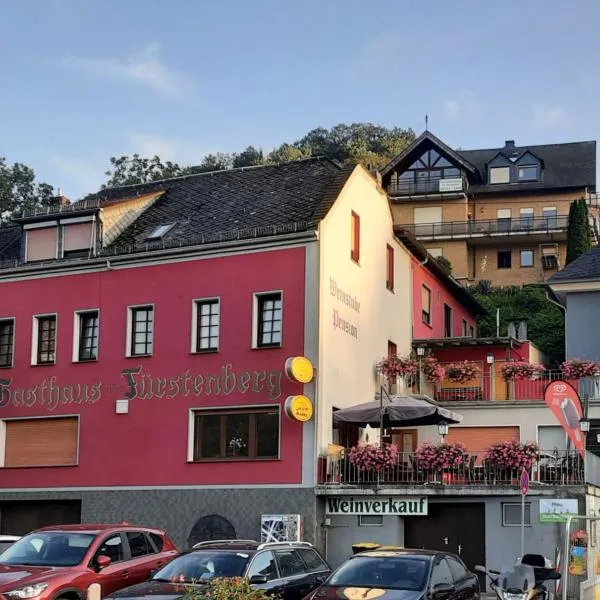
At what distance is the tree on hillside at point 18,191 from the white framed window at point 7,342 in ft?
95.0

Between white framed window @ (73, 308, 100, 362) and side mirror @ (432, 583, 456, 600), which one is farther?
white framed window @ (73, 308, 100, 362)

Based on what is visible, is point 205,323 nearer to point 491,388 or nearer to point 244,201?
point 244,201

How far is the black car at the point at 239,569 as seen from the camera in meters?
15.1

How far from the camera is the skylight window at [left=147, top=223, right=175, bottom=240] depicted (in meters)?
29.1

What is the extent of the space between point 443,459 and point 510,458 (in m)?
1.50

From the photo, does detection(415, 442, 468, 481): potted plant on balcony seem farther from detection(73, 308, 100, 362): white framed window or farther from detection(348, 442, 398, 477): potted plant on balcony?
detection(73, 308, 100, 362): white framed window

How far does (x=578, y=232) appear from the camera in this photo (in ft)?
213

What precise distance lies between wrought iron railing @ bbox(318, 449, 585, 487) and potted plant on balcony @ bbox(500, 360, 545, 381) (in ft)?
20.9

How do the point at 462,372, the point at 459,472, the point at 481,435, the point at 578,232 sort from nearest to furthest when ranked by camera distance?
the point at 459,472, the point at 481,435, the point at 462,372, the point at 578,232

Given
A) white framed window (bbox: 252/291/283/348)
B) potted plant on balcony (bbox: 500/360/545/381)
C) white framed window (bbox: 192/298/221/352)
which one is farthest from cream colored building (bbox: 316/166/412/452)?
potted plant on balcony (bbox: 500/360/545/381)

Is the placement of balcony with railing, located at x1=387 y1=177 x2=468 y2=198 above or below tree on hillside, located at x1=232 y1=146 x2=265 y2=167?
below

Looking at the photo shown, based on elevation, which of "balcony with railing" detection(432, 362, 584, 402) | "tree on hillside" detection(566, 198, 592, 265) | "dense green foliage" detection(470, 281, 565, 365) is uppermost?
"tree on hillside" detection(566, 198, 592, 265)

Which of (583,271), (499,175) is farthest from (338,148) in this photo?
(583,271)

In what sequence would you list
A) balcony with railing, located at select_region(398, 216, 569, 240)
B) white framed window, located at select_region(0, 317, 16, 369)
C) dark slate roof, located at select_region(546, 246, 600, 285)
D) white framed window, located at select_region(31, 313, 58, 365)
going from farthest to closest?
balcony with railing, located at select_region(398, 216, 569, 240)
dark slate roof, located at select_region(546, 246, 600, 285)
white framed window, located at select_region(0, 317, 16, 369)
white framed window, located at select_region(31, 313, 58, 365)
